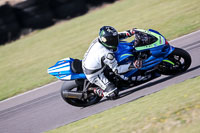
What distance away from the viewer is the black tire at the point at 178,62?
22.5ft

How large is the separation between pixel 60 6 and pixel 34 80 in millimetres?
8006


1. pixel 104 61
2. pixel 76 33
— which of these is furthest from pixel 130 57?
pixel 76 33

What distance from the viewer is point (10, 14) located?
16.8 meters

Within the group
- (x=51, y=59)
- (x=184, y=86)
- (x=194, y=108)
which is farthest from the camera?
(x=51, y=59)

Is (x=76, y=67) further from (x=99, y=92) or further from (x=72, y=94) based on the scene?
(x=99, y=92)

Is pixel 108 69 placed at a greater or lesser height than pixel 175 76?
greater

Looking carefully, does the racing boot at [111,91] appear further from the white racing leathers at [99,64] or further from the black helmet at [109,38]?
the black helmet at [109,38]

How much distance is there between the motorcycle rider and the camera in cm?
653

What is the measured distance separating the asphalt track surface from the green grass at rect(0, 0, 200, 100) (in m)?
1.17

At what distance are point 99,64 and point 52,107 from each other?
6.72 feet

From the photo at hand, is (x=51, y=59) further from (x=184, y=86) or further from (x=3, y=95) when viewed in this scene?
(x=184, y=86)

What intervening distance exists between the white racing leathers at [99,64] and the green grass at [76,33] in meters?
3.69

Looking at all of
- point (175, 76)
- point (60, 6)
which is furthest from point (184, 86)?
point (60, 6)

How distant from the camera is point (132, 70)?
7023 millimetres
